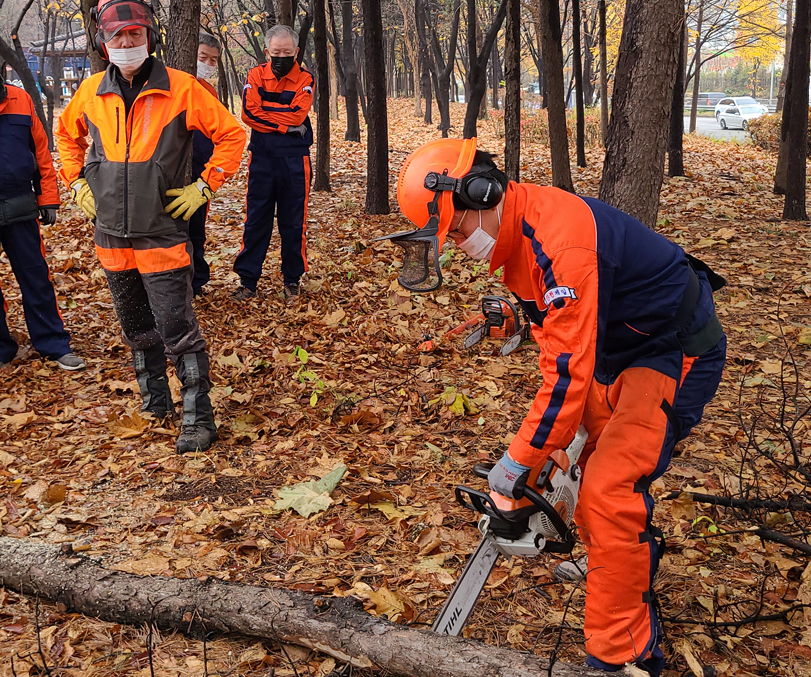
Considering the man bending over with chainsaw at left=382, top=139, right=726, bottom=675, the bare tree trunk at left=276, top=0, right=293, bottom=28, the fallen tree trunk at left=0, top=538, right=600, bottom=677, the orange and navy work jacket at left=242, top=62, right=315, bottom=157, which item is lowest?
the fallen tree trunk at left=0, top=538, right=600, bottom=677

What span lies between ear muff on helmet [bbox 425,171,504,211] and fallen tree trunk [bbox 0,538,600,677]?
4.48 ft

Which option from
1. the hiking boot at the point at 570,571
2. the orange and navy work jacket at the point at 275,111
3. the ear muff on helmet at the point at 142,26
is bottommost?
the hiking boot at the point at 570,571

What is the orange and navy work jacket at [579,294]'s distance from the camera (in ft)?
6.66

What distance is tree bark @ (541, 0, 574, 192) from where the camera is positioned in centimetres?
853

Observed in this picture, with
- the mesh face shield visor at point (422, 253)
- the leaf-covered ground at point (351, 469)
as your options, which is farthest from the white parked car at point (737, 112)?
the mesh face shield visor at point (422, 253)

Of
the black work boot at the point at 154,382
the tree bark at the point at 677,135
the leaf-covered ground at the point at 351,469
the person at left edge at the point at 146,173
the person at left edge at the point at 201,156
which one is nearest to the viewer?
the leaf-covered ground at the point at 351,469

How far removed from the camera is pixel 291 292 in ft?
21.6

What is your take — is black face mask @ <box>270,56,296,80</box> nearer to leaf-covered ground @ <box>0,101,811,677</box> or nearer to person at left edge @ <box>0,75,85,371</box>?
leaf-covered ground @ <box>0,101,811,677</box>

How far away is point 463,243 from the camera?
2.30 m

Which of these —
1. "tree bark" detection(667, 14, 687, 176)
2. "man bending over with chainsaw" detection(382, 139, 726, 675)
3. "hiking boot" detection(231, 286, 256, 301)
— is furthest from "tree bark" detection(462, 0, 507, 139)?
"man bending over with chainsaw" detection(382, 139, 726, 675)

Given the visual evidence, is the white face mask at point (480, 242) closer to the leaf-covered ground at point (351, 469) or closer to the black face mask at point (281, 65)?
the leaf-covered ground at point (351, 469)

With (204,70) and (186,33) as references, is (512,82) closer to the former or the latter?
(204,70)

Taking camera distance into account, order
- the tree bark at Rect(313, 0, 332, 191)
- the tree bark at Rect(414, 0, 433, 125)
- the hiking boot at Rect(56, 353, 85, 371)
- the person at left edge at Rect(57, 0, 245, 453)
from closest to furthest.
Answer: the person at left edge at Rect(57, 0, 245, 453) → the hiking boot at Rect(56, 353, 85, 371) → the tree bark at Rect(313, 0, 332, 191) → the tree bark at Rect(414, 0, 433, 125)

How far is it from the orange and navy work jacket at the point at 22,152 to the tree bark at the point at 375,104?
434cm
